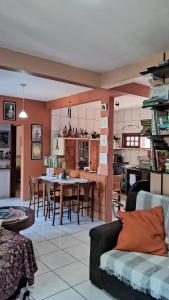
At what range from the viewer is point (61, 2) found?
2051 millimetres

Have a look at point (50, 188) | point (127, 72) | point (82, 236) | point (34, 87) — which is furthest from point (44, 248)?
point (34, 87)

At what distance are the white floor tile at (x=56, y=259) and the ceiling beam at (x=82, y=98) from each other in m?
2.86

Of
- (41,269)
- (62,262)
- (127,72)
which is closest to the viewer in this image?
(41,269)

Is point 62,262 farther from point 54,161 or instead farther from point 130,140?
point 130,140

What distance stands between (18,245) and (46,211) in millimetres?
2895

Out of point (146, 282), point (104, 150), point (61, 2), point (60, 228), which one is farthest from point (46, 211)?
point (61, 2)

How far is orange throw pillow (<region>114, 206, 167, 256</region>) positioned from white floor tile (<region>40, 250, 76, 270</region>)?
0.94m

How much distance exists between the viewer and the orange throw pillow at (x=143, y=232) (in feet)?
7.14

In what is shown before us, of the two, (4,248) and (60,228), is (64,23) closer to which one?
(4,248)

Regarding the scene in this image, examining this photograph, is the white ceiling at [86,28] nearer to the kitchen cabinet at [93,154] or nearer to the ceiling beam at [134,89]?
the ceiling beam at [134,89]

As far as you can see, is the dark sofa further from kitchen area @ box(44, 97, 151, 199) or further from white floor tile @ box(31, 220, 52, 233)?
kitchen area @ box(44, 97, 151, 199)

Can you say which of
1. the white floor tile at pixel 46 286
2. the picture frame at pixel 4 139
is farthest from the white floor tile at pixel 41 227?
the picture frame at pixel 4 139

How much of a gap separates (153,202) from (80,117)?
4.62 metres

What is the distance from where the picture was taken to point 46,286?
7.91 feet
